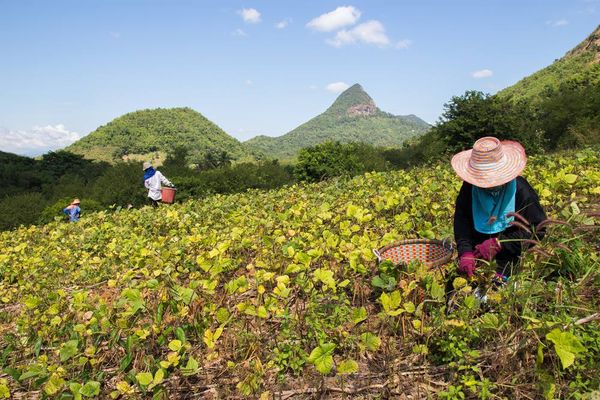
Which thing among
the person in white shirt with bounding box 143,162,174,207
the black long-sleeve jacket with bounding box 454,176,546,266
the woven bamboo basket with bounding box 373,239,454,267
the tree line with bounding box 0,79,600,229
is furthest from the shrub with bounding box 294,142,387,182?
the black long-sleeve jacket with bounding box 454,176,546,266

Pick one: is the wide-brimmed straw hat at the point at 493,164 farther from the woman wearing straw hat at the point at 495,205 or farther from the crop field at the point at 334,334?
the crop field at the point at 334,334

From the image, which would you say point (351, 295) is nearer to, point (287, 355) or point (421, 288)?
point (421, 288)

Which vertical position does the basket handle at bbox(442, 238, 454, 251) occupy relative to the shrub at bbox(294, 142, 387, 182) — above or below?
below

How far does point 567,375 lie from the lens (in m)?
1.70

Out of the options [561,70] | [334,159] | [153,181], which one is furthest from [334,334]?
[561,70]

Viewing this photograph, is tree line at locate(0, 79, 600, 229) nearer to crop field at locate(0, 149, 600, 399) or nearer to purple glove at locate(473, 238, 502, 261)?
crop field at locate(0, 149, 600, 399)

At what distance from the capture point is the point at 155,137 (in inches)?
4572

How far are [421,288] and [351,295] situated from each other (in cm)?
56

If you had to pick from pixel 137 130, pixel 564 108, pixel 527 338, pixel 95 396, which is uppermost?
pixel 137 130

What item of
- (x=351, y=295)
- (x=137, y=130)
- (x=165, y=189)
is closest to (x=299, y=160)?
(x=165, y=189)

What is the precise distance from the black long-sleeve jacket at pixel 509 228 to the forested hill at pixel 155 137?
100m

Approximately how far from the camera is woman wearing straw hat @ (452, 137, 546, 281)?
2.27 meters

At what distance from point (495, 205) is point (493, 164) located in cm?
24

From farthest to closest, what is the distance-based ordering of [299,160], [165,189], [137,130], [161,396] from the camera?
[137,130], [299,160], [165,189], [161,396]
